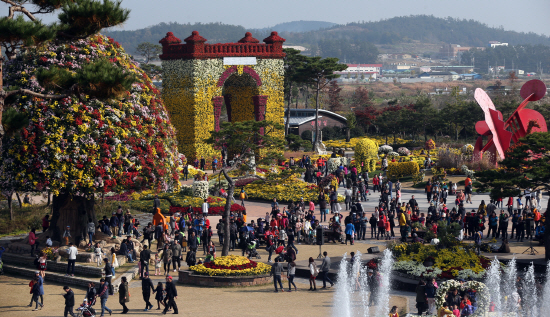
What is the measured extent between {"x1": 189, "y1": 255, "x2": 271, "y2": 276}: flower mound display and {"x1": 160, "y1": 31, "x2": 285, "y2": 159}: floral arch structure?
26.5m

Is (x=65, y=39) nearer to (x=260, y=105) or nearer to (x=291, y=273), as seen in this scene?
(x=291, y=273)

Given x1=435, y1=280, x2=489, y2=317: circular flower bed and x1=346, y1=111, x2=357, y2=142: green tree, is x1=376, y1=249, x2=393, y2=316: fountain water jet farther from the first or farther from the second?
x1=346, y1=111, x2=357, y2=142: green tree

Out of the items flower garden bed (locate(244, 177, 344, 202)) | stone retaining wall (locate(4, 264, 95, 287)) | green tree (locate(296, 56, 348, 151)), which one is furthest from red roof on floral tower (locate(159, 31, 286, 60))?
stone retaining wall (locate(4, 264, 95, 287))

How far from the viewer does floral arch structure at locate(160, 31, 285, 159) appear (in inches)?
1940

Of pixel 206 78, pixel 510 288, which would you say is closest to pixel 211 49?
pixel 206 78

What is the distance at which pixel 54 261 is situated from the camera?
23.3m

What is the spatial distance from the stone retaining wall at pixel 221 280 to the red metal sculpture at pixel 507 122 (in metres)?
21.6

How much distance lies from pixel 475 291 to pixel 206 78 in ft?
112

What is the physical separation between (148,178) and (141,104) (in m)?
2.73

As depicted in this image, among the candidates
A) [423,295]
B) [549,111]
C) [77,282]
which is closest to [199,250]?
[77,282]

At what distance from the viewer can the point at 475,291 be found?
18375 millimetres

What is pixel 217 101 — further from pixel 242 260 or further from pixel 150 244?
pixel 242 260

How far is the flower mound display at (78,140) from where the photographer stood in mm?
22250

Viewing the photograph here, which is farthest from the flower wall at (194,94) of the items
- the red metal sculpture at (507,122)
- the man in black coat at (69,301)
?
the man in black coat at (69,301)
